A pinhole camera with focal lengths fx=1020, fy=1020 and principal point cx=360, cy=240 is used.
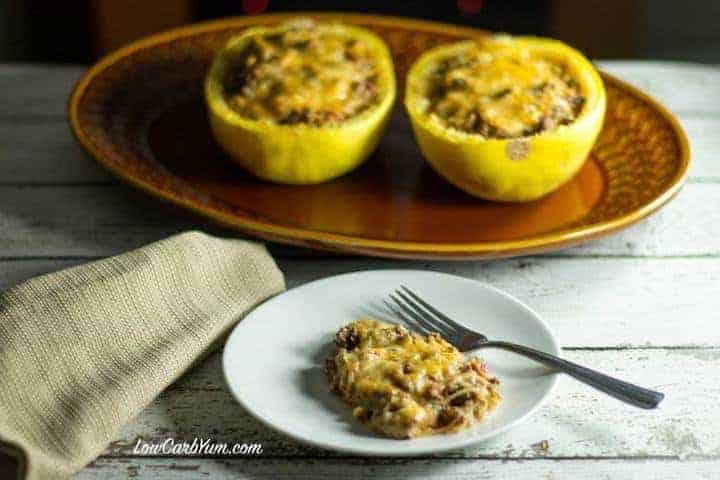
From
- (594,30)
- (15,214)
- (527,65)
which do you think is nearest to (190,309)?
(15,214)

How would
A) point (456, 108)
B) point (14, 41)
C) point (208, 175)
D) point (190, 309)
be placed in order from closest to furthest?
point (190, 309) → point (456, 108) → point (208, 175) → point (14, 41)

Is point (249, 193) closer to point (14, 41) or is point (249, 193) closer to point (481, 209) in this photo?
point (481, 209)

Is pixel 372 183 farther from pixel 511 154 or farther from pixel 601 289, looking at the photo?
pixel 601 289

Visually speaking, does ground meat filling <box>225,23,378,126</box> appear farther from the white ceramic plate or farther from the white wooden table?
the white ceramic plate

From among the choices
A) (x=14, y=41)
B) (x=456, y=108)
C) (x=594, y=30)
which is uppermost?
(x=456, y=108)

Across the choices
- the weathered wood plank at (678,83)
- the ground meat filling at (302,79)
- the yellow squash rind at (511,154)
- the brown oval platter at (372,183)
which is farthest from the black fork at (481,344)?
the weathered wood plank at (678,83)

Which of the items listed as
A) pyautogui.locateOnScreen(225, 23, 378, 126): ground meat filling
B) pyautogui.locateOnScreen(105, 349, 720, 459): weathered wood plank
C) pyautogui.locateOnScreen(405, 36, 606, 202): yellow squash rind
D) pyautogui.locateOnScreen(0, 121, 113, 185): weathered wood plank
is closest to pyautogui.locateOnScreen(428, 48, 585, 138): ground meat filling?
pyautogui.locateOnScreen(405, 36, 606, 202): yellow squash rind
